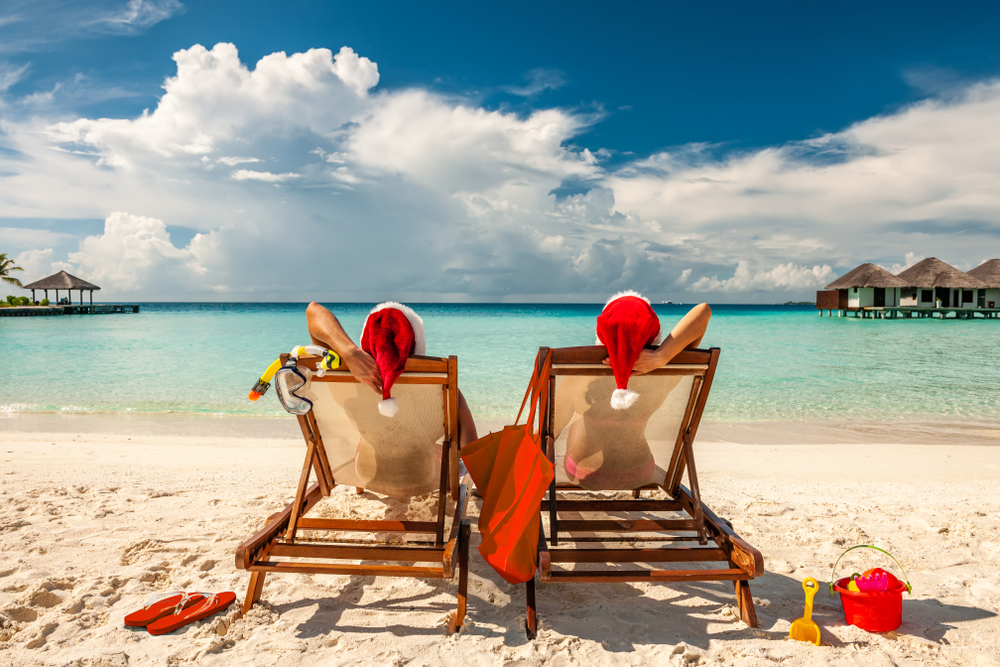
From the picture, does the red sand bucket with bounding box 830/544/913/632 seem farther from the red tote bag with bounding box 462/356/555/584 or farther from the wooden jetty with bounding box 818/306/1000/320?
the wooden jetty with bounding box 818/306/1000/320

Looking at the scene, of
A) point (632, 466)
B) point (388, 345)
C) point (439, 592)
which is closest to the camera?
point (388, 345)

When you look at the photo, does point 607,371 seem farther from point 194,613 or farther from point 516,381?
point 516,381

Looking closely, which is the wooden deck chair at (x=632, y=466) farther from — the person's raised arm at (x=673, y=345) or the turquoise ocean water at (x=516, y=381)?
the turquoise ocean water at (x=516, y=381)

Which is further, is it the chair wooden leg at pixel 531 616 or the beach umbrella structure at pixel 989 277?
the beach umbrella structure at pixel 989 277

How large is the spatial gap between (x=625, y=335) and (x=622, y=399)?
288 mm

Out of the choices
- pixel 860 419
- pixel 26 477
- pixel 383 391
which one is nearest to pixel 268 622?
pixel 383 391

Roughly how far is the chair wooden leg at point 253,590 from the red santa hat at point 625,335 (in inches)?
65.8

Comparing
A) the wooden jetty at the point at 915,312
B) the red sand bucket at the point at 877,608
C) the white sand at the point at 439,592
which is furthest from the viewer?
the wooden jetty at the point at 915,312

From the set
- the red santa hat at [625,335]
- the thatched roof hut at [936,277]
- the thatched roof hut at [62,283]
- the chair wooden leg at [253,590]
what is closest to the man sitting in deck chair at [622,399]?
the red santa hat at [625,335]

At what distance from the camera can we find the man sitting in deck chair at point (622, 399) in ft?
7.02

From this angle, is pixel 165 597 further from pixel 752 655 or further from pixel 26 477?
pixel 26 477

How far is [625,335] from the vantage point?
213 cm

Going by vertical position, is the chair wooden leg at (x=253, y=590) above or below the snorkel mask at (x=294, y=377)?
below

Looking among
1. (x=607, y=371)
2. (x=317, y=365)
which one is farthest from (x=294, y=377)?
(x=607, y=371)
